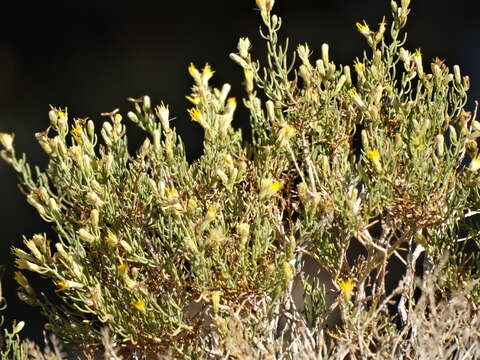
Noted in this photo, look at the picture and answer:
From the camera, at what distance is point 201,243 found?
95.6 inches

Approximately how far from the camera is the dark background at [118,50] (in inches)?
180

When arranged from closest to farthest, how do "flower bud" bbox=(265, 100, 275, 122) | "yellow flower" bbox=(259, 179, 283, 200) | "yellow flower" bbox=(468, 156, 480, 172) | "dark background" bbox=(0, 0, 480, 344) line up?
"yellow flower" bbox=(259, 179, 283, 200) → "yellow flower" bbox=(468, 156, 480, 172) → "flower bud" bbox=(265, 100, 275, 122) → "dark background" bbox=(0, 0, 480, 344)

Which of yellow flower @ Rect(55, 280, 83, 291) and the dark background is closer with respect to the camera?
yellow flower @ Rect(55, 280, 83, 291)

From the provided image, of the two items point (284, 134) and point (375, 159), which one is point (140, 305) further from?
point (375, 159)

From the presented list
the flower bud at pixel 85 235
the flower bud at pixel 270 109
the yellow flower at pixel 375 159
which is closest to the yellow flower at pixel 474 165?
the yellow flower at pixel 375 159

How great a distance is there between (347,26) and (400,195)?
212 cm

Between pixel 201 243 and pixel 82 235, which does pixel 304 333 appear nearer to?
pixel 201 243

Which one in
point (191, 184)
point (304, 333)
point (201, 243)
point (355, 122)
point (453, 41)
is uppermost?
point (453, 41)

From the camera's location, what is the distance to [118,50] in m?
4.61

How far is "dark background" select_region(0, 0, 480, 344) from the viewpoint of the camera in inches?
180

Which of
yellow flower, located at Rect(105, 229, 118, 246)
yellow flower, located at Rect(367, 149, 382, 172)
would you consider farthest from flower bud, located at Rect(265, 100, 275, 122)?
yellow flower, located at Rect(105, 229, 118, 246)

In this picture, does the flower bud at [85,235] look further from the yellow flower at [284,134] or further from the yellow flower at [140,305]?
the yellow flower at [284,134]

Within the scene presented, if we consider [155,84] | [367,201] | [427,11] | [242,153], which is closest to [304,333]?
[367,201]

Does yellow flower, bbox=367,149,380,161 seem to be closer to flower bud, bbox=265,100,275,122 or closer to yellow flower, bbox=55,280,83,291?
flower bud, bbox=265,100,275,122
